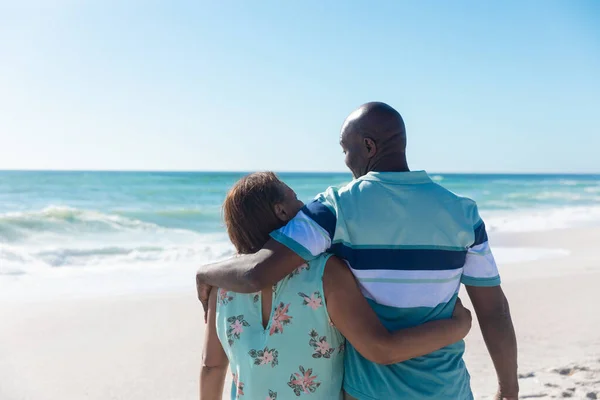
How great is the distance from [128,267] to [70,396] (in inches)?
227

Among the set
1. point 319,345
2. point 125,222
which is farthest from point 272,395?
point 125,222

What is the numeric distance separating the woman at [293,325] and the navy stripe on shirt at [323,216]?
0.27ft

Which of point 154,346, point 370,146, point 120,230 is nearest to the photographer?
point 370,146

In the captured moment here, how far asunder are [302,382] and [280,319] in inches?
7.5

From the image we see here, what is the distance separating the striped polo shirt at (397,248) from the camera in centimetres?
167

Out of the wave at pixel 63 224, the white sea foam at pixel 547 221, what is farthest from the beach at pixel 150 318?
the white sea foam at pixel 547 221

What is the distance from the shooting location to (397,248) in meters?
1.68

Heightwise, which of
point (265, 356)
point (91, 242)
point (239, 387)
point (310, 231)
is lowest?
point (91, 242)

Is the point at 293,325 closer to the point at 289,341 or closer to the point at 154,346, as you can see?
the point at 289,341

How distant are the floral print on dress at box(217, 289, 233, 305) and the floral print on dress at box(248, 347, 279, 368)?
0.53 feet

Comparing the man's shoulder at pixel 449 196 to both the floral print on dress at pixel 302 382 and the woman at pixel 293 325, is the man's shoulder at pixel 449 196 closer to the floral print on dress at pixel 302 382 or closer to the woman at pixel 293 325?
the woman at pixel 293 325

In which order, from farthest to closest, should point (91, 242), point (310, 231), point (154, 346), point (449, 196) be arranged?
point (91, 242) < point (154, 346) < point (449, 196) < point (310, 231)

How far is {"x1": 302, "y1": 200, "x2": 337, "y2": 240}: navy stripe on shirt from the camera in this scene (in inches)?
65.2

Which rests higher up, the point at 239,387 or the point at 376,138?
the point at 376,138
